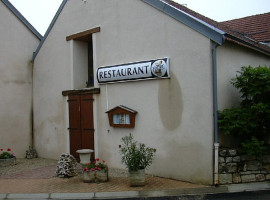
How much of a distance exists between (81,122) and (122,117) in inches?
81.9

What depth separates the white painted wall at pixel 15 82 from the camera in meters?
12.3

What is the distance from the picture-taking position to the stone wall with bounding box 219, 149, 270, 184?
24.0 ft

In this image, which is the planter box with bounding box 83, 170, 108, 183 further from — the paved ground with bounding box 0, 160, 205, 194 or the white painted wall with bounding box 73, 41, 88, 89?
the white painted wall with bounding box 73, 41, 88, 89

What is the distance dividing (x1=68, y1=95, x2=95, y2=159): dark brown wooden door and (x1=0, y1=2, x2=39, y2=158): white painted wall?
8.90 feet

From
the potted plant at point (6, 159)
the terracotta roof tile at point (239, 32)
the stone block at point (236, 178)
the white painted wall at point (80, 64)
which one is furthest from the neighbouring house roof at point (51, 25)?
the stone block at point (236, 178)

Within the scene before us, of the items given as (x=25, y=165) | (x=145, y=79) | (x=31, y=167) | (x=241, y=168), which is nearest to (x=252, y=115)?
(x=241, y=168)

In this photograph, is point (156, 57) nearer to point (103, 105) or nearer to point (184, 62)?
point (184, 62)

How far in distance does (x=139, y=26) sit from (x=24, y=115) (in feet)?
21.8

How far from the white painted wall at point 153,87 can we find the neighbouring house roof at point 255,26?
6.17m

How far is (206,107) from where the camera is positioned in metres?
7.50

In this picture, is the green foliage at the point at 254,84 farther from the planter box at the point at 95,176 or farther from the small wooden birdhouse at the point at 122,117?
the planter box at the point at 95,176

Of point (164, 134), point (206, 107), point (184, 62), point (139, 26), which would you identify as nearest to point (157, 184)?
point (164, 134)

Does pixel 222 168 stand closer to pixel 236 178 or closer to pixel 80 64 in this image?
pixel 236 178

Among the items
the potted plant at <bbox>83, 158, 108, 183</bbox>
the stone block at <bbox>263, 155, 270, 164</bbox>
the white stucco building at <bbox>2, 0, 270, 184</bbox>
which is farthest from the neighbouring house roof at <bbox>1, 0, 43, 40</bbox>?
the stone block at <bbox>263, 155, 270, 164</bbox>
